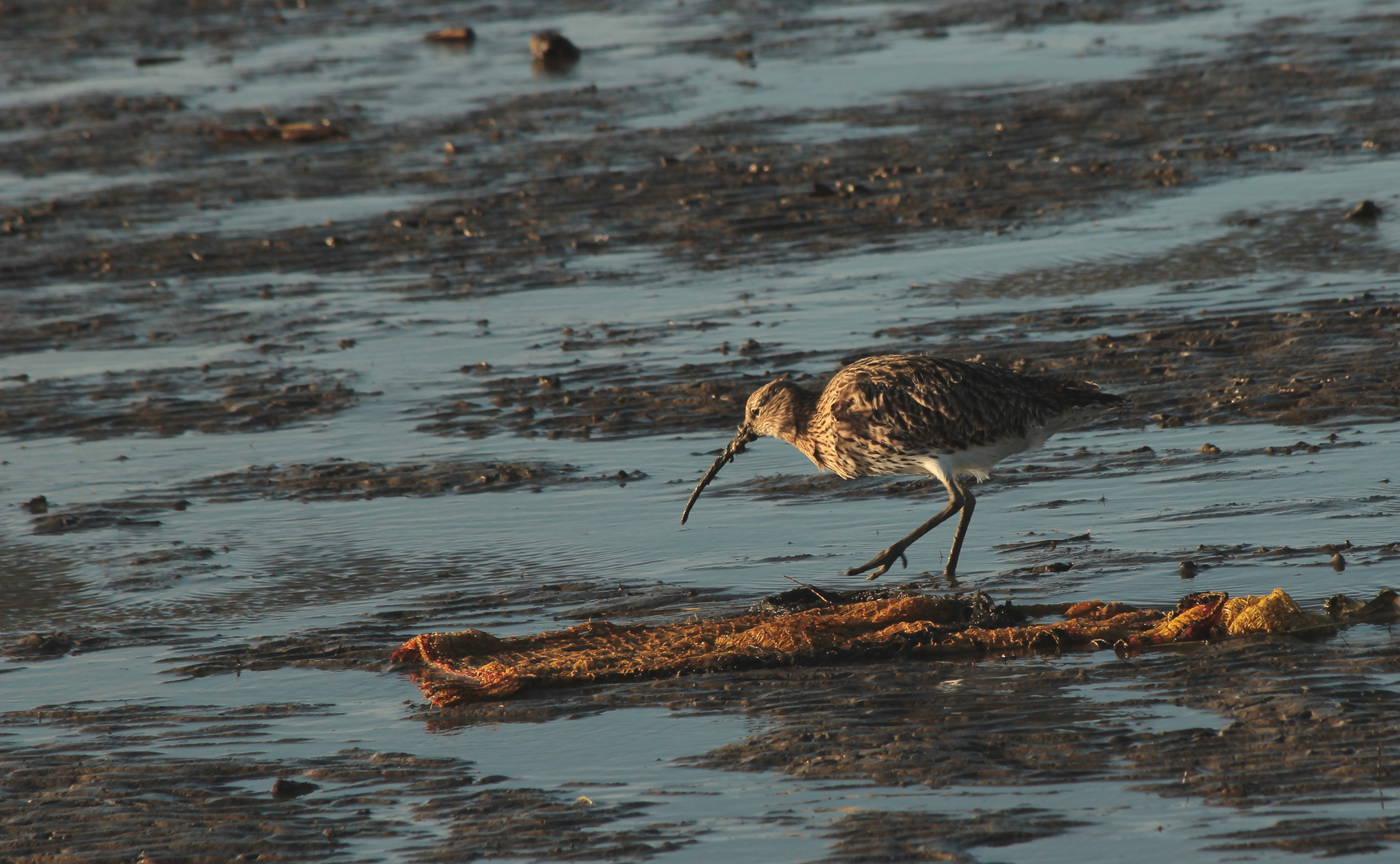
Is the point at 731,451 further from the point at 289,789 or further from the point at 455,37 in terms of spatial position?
the point at 455,37

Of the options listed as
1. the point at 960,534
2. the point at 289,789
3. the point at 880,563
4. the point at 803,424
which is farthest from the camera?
the point at 803,424

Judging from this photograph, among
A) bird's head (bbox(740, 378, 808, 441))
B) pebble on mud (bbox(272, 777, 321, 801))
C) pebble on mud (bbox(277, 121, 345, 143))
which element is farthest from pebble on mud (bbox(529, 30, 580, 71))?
pebble on mud (bbox(272, 777, 321, 801))

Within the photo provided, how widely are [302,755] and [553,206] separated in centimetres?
1009

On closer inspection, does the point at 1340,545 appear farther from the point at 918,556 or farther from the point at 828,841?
the point at 828,841

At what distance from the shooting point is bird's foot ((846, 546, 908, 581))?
24.9ft

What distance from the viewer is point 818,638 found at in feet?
21.7

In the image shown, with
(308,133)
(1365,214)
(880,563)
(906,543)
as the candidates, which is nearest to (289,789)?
(880,563)

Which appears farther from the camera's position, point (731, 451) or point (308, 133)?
point (308, 133)

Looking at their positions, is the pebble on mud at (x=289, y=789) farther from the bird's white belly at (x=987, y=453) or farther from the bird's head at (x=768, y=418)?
the bird's white belly at (x=987, y=453)

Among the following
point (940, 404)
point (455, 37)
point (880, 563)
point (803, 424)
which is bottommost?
point (880, 563)

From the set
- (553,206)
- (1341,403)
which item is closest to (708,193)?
(553,206)

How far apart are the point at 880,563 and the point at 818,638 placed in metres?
1.12

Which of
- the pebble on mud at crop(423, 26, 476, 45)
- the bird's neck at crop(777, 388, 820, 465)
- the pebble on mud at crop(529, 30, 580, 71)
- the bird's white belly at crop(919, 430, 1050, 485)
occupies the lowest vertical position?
the bird's white belly at crop(919, 430, 1050, 485)

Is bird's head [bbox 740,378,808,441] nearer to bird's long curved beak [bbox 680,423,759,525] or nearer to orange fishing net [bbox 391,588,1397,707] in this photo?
bird's long curved beak [bbox 680,423,759,525]
